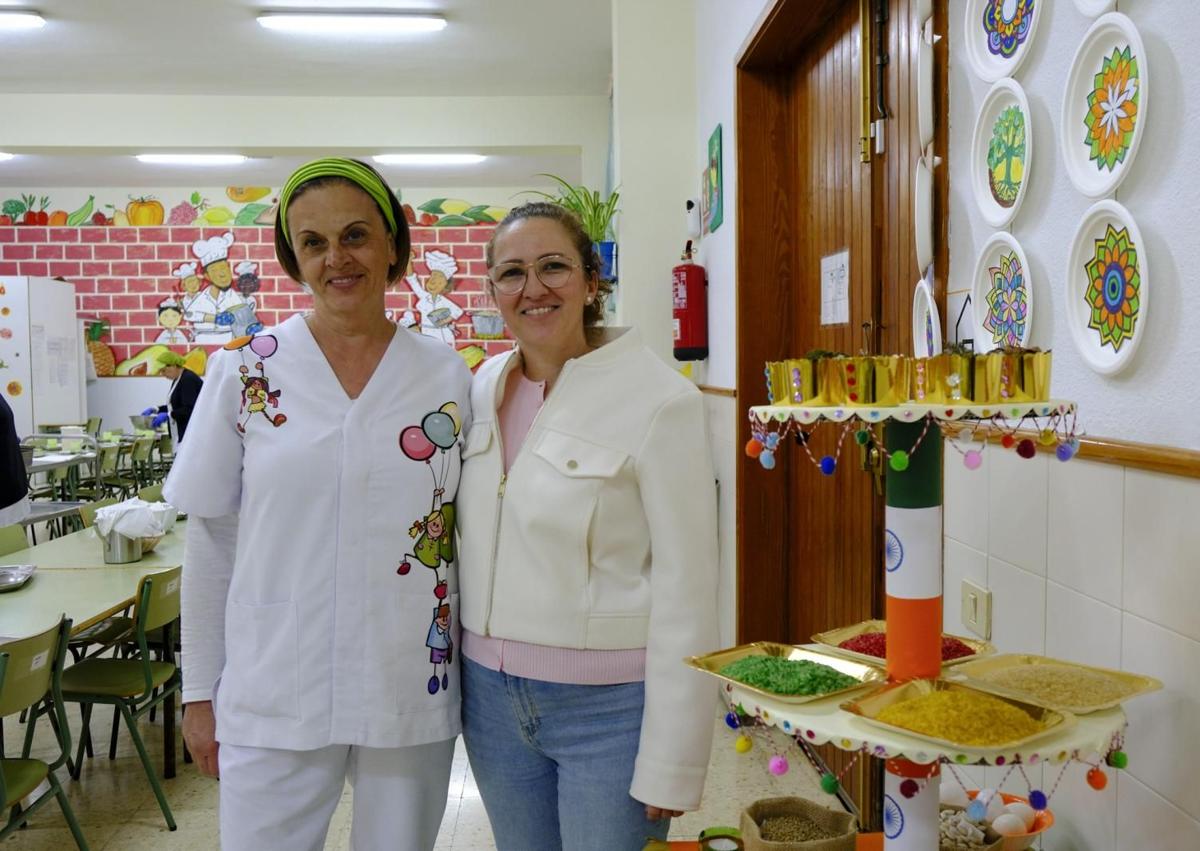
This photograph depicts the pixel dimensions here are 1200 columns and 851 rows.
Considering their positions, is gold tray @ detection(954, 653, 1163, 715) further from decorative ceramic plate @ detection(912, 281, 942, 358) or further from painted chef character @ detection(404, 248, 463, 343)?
painted chef character @ detection(404, 248, 463, 343)

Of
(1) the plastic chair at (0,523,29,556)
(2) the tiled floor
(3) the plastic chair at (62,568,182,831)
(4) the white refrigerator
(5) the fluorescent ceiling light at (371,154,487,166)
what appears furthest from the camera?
(4) the white refrigerator

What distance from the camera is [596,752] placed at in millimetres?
1471

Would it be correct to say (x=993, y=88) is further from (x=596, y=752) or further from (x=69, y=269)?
(x=69, y=269)

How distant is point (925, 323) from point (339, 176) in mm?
1207

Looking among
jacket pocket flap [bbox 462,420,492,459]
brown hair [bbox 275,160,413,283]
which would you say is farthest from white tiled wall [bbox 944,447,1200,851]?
brown hair [bbox 275,160,413,283]

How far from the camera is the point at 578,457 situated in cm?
146

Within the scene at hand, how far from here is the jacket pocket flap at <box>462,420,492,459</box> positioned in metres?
1.56

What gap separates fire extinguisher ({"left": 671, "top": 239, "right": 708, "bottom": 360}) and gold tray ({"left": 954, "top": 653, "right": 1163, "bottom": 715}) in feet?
9.56

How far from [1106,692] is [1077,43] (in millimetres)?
939

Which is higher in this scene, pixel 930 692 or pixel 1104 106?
pixel 1104 106

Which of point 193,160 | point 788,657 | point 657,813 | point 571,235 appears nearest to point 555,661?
point 657,813

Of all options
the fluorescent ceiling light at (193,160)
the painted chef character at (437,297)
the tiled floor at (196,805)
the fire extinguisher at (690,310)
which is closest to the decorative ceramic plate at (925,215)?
the tiled floor at (196,805)

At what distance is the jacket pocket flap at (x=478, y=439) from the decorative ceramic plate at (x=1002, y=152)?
3.13 feet

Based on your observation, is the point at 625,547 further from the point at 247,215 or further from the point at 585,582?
the point at 247,215
